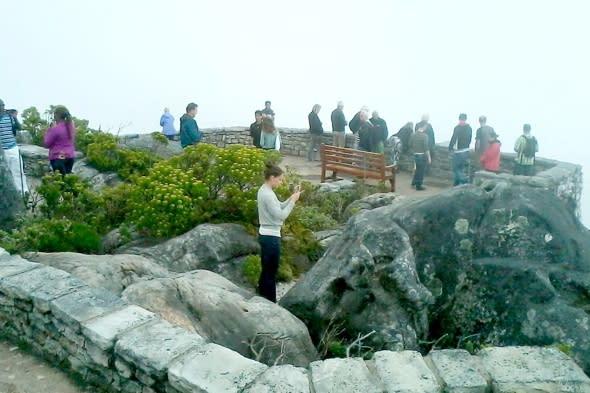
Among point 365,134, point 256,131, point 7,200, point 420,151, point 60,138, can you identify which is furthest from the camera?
point 365,134

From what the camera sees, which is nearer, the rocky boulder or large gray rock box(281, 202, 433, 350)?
the rocky boulder

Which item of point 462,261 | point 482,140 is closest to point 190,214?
point 462,261

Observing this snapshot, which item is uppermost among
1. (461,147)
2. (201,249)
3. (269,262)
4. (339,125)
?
(339,125)

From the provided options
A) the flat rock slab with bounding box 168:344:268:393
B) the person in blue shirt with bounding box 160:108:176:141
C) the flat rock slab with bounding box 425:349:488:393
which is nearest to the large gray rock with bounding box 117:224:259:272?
the flat rock slab with bounding box 168:344:268:393

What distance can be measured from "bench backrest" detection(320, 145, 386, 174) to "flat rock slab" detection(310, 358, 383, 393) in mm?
9586

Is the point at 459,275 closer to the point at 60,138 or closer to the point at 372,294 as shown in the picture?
the point at 372,294

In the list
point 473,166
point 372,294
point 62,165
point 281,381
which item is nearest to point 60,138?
point 62,165

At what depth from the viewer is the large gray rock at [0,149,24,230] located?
8.02m

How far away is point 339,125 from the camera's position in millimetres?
17172

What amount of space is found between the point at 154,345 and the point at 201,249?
383cm

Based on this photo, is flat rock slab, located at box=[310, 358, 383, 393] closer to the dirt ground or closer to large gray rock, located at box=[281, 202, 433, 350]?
the dirt ground

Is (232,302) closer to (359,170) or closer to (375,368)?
(375,368)

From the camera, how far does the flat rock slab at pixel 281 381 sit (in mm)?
4000

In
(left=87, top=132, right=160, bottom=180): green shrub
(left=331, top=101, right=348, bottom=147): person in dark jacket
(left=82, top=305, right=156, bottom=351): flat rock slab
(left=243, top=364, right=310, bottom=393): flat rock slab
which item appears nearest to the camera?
(left=243, top=364, right=310, bottom=393): flat rock slab
